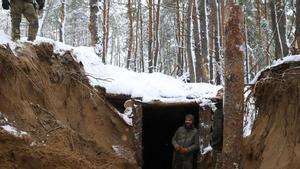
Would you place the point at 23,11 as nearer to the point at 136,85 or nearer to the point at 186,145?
the point at 136,85

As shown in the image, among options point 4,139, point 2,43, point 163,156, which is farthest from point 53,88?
point 163,156

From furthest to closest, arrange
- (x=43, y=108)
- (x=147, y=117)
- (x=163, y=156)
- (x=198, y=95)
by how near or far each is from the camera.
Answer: (x=163, y=156)
(x=147, y=117)
(x=198, y=95)
(x=43, y=108)

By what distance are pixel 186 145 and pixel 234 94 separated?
388 cm

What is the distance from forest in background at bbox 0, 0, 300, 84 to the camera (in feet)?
51.2

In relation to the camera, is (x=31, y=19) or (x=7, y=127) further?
(x=31, y=19)

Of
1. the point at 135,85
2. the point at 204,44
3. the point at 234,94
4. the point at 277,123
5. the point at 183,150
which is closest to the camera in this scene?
the point at 234,94

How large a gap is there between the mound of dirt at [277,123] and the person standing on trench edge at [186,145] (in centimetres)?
180

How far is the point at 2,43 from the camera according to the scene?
820 cm

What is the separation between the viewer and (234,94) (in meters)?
7.90

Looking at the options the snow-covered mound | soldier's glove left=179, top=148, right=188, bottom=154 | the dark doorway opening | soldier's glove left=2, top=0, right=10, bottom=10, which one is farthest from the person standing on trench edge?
soldier's glove left=2, top=0, right=10, bottom=10

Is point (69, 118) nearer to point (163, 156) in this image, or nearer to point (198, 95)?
point (198, 95)

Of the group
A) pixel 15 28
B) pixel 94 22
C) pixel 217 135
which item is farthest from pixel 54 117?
pixel 94 22

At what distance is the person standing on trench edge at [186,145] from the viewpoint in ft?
37.4

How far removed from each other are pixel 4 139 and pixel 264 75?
555cm
